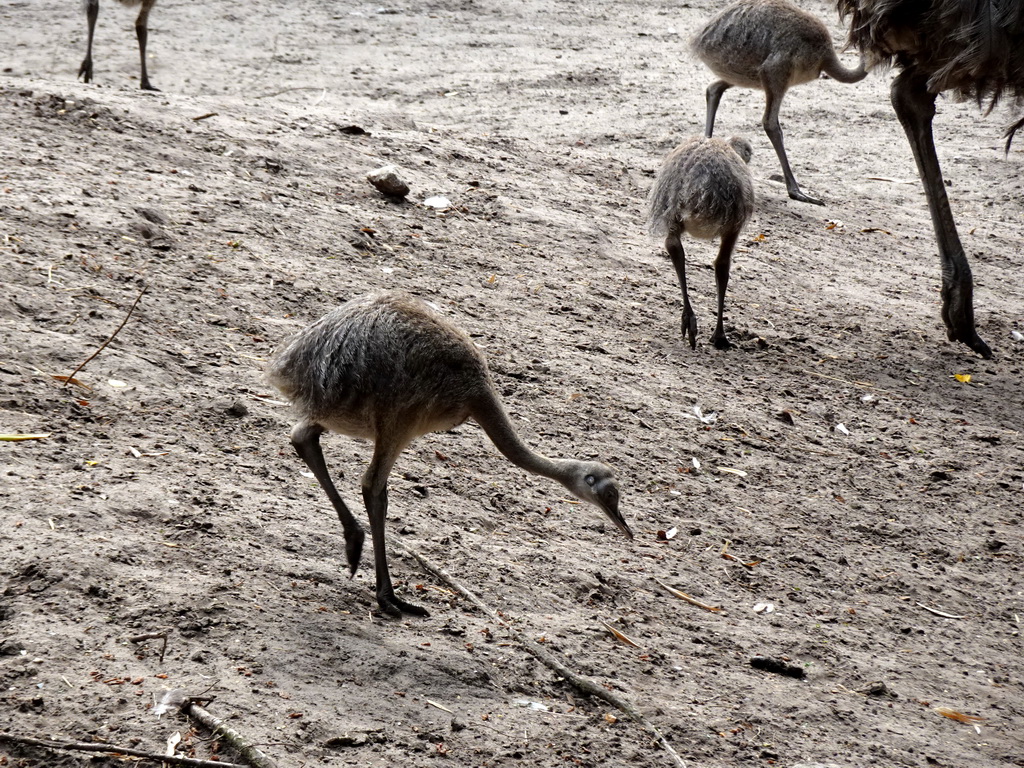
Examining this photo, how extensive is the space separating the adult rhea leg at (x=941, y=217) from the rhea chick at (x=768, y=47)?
2258 mm

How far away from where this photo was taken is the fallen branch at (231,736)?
302cm

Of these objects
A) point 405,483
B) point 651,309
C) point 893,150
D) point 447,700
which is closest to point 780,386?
point 651,309

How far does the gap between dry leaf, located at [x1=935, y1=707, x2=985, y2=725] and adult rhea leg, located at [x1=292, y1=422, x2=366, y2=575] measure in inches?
86.1

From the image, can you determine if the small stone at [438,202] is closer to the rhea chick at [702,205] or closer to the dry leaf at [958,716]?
the rhea chick at [702,205]

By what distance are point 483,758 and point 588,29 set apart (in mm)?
12608

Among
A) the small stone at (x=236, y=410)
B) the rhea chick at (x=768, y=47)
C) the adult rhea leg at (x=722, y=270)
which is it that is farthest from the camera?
the rhea chick at (x=768, y=47)

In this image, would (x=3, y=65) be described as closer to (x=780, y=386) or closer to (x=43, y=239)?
(x=43, y=239)

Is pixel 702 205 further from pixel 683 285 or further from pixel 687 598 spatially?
pixel 687 598

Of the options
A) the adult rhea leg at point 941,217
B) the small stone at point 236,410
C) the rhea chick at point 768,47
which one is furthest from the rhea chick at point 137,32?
the adult rhea leg at point 941,217

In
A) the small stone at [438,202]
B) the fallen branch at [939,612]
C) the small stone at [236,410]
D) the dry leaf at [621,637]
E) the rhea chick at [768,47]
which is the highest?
the rhea chick at [768,47]

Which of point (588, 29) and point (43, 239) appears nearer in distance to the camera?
point (43, 239)

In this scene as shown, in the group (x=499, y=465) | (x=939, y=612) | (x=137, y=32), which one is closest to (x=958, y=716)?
(x=939, y=612)

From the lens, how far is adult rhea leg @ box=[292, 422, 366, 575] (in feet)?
13.1

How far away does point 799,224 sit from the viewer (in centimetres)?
887
